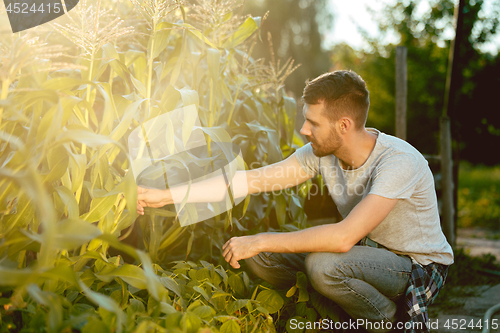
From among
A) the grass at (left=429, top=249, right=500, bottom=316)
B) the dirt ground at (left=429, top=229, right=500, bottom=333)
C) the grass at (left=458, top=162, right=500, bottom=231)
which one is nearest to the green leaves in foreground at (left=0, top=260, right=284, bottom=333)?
the dirt ground at (left=429, top=229, right=500, bottom=333)

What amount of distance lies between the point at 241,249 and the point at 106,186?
0.55 metres

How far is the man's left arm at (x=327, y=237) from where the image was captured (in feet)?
4.57

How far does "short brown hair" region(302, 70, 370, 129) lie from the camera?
1618 millimetres

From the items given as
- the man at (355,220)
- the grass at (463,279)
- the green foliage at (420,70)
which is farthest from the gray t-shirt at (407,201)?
the green foliage at (420,70)

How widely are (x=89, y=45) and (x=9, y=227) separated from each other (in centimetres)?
65

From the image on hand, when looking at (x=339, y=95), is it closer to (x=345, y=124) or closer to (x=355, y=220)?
(x=345, y=124)

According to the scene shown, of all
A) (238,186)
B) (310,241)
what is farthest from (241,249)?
(238,186)

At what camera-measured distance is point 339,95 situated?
1.62 m

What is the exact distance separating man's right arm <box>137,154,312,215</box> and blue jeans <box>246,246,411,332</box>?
0.33 metres

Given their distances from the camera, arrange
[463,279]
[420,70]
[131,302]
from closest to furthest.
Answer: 1. [131,302]
2. [463,279]
3. [420,70]

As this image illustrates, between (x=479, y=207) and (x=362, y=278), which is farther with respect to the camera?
(x=479, y=207)

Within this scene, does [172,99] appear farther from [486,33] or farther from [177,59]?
[486,33]

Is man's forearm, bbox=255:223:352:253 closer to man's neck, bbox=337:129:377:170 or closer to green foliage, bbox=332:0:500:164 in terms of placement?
man's neck, bbox=337:129:377:170

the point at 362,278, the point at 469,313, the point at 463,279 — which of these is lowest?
the point at 463,279
